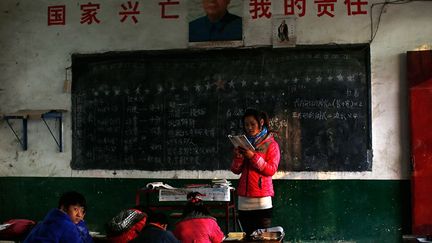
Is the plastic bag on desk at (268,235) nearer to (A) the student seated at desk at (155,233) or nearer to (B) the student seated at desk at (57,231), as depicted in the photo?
(A) the student seated at desk at (155,233)

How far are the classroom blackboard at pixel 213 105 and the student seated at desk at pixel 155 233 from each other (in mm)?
2362

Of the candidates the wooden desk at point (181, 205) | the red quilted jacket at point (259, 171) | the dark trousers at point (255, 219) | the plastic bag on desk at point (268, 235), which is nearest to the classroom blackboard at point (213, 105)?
the wooden desk at point (181, 205)

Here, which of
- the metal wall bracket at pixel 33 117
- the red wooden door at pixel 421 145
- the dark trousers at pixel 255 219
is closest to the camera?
the dark trousers at pixel 255 219

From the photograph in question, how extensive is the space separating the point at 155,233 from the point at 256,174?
4.71 ft

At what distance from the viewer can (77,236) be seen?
3230 mm

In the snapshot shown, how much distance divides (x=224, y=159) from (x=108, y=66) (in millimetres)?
1521

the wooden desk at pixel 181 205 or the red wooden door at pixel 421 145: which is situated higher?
the red wooden door at pixel 421 145

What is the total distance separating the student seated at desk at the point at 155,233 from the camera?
9.56ft

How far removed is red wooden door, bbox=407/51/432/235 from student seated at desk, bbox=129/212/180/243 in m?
2.83

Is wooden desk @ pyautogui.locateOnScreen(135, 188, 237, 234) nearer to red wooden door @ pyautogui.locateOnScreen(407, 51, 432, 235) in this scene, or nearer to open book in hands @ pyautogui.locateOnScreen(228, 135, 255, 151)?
open book in hands @ pyautogui.locateOnScreen(228, 135, 255, 151)

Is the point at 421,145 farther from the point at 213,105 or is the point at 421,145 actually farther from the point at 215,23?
the point at 215,23

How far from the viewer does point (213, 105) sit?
17.7 feet

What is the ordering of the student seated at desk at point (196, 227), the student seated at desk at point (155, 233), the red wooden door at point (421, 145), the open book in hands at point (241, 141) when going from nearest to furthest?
the student seated at desk at point (155, 233) < the student seated at desk at point (196, 227) < the open book in hands at point (241, 141) < the red wooden door at point (421, 145)

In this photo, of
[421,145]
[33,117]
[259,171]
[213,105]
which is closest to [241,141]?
[259,171]
